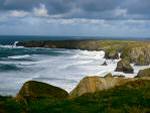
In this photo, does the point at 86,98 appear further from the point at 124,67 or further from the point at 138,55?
the point at 138,55

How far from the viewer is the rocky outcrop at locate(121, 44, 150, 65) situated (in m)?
102

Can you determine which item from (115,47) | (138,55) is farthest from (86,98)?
(115,47)

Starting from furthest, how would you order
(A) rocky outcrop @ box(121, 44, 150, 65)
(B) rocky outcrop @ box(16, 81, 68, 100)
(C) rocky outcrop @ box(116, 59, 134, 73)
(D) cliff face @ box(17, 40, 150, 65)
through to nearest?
(D) cliff face @ box(17, 40, 150, 65), (A) rocky outcrop @ box(121, 44, 150, 65), (C) rocky outcrop @ box(116, 59, 134, 73), (B) rocky outcrop @ box(16, 81, 68, 100)

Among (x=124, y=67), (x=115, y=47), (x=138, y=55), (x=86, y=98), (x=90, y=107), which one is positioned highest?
(x=90, y=107)

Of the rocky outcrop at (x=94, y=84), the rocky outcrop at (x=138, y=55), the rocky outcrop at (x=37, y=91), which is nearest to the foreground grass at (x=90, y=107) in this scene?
the rocky outcrop at (x=37, y=91)

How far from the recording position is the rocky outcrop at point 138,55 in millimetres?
102062

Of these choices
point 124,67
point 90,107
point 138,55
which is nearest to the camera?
point 90,107

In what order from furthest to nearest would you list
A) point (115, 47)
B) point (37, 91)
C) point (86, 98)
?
1. point (115, 47)
2. point (37, 91)
3. point (86, 98)

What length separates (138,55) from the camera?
108 metres

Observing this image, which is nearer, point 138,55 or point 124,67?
point 124,67

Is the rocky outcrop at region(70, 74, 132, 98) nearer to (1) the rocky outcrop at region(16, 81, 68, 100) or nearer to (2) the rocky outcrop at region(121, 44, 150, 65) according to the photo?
(1) the rocky outcrop at region(16, 81, 68, 100)

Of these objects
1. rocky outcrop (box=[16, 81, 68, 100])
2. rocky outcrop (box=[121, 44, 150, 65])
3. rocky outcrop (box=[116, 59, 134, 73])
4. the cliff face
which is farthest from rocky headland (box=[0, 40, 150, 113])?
the cliff face

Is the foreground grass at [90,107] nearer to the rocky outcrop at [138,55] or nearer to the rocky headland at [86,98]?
the rocky headland at [86,98]

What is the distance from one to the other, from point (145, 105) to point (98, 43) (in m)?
158
